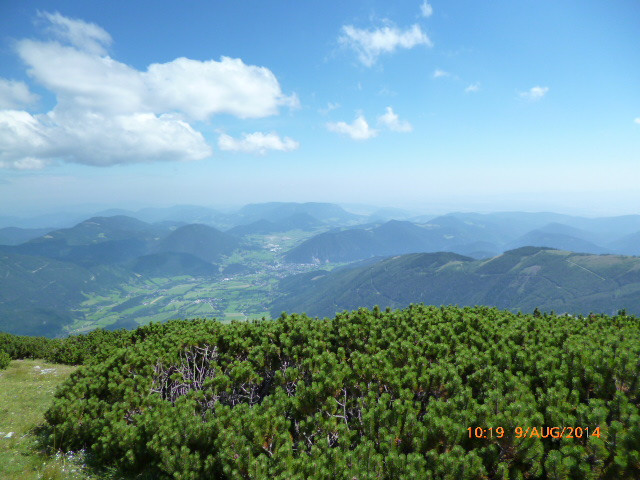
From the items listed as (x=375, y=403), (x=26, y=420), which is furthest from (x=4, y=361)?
(x=375, y=403)

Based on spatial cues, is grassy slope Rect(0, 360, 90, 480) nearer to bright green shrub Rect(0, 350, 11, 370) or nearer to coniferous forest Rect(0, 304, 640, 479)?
bright green shrub Rect(0, 350, 11, 370)

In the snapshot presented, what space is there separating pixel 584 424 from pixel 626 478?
84 centimetres

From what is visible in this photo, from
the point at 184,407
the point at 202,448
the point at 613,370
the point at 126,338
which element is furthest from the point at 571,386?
the point at 126,338

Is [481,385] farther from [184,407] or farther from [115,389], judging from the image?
[115,389]

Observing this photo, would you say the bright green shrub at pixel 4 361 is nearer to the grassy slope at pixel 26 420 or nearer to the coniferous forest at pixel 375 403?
the grassy slope at pixel 26 420

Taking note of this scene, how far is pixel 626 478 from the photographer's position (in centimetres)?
504

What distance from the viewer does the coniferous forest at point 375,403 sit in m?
5.79

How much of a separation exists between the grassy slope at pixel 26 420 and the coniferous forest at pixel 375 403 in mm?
706

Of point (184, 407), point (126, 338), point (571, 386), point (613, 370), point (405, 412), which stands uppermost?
point (613, 370)

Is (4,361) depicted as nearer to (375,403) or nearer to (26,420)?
(26,420)

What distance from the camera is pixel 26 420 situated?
1209 centimetres

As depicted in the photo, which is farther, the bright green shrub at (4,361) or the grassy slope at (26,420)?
the bright green shrub at (4,361)

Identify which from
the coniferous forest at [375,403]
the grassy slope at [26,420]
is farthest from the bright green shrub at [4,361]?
the coniferous forest at [375,403]

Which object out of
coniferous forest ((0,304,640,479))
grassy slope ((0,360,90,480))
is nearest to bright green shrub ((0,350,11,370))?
grassy slope ((0,360,90,480))
